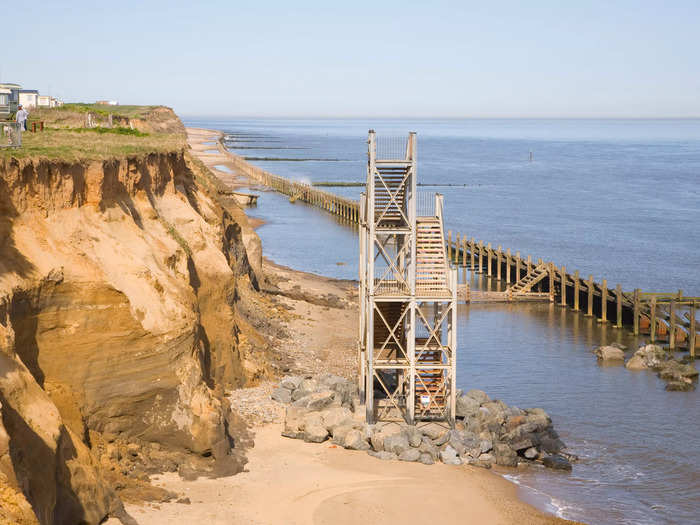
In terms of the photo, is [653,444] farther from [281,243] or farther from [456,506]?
[281,243]

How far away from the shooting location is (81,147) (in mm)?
26047

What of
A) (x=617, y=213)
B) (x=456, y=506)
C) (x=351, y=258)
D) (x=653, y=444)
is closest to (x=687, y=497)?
(x=653, y=444)

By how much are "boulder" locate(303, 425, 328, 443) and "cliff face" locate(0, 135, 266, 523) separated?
220 centimetres

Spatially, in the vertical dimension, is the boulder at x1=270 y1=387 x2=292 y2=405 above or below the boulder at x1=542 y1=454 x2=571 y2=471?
above

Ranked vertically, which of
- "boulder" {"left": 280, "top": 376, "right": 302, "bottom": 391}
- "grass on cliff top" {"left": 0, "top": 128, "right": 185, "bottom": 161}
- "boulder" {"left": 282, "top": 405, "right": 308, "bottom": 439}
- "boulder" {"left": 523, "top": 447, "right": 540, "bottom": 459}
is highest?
"grass on cliff top" {"left": 0, "top": 128, "right": 185, "bottom": 161}

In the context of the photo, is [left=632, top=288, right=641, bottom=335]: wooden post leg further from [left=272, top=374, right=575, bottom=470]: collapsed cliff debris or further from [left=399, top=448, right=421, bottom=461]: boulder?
[left=399, top=448, right=421, bottom=461]: boulder

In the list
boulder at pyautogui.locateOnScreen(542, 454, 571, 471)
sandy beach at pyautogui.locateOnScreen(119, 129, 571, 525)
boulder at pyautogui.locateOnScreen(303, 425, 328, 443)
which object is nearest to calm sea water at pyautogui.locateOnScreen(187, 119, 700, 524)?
boulder at pyautogui.locateOnScreen(542, 454, 571, 471)

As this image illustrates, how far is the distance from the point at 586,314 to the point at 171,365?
1435 inches

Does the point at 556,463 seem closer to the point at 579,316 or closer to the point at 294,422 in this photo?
the point at 294,422

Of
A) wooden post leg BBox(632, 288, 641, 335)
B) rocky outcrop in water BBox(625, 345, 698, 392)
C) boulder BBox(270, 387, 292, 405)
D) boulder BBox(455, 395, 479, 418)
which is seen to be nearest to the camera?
boulder BBox(270, 387, 292, 405)

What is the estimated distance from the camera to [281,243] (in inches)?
2977

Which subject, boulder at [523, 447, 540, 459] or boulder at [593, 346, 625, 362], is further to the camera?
boulder at [593, 346, 625, 362]

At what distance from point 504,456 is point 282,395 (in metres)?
7.12

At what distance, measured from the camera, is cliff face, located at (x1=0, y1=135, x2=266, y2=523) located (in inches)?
678
